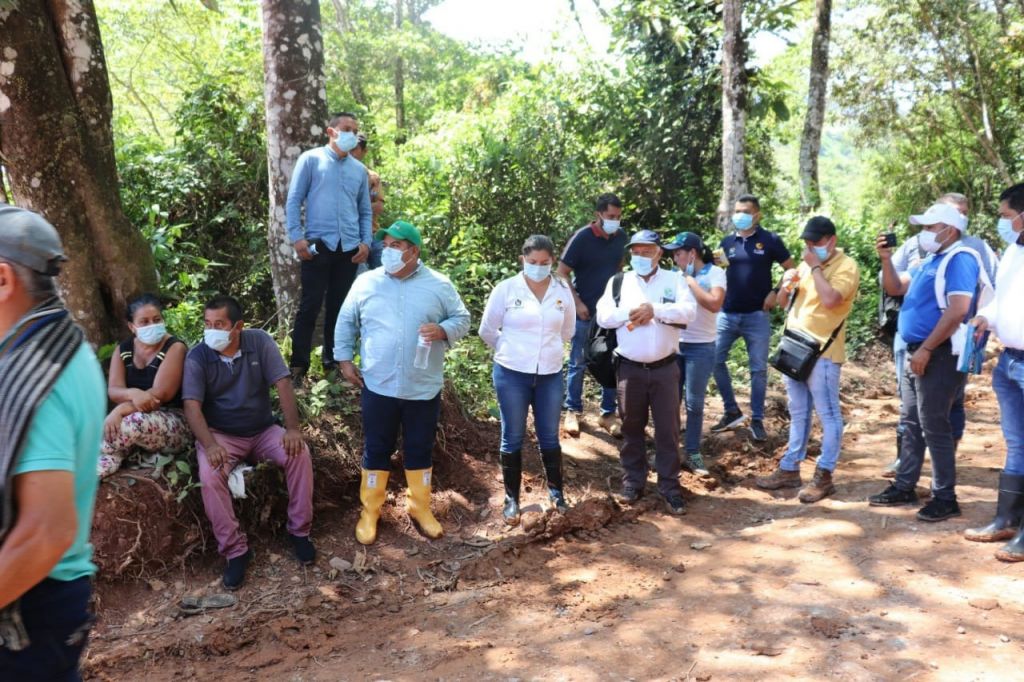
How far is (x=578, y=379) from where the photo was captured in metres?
7.52

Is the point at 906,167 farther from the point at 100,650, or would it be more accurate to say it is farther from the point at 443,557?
the point at 100,650

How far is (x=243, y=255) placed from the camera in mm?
8812

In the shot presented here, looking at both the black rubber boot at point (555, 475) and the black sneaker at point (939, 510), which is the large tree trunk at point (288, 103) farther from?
the black sneaker at point (939, 510)

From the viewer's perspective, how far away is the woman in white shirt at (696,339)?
6.68 meters

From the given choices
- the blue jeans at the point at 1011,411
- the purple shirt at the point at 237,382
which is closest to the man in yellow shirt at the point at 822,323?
the blue jeans at the point at 1011,411

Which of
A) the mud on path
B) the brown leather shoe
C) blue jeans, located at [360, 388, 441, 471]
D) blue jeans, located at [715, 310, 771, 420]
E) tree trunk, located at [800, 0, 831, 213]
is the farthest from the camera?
tree trunk, located at [800, 0, 831, 213]

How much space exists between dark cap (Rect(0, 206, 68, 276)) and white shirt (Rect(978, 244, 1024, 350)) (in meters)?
4.76

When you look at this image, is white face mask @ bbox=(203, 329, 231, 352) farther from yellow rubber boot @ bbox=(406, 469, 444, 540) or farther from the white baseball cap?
the white baseball cap

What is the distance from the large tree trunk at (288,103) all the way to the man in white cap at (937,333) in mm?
4718

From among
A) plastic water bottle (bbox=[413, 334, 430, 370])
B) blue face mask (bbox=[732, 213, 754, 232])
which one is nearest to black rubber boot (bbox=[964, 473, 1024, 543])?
blue face mask (bbox=[732, 213, 754, 232])

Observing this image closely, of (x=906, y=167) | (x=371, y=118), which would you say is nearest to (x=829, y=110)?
(x=906, y=167)

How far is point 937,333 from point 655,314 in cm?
180

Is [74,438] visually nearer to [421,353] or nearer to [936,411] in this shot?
[421,353]

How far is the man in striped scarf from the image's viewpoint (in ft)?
6.04
